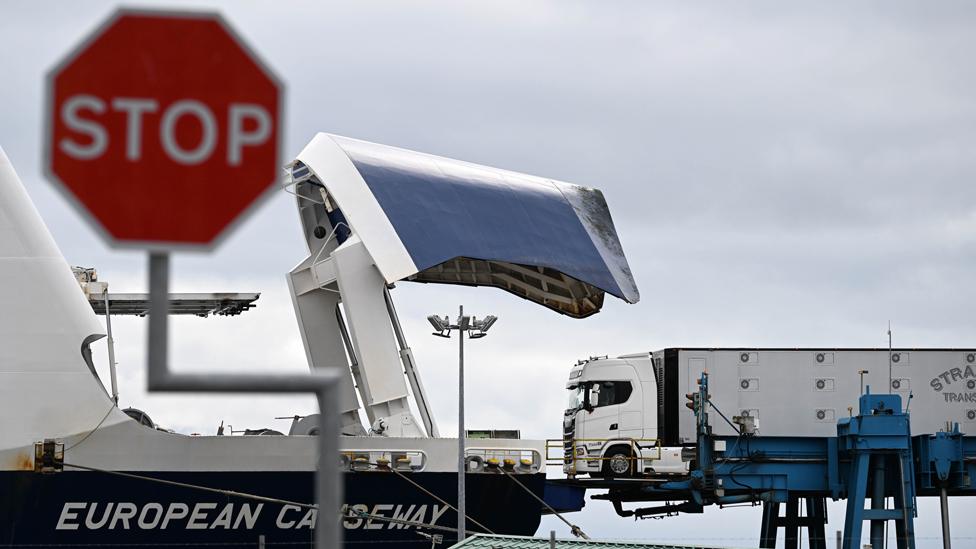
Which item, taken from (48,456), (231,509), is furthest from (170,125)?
(231,509)

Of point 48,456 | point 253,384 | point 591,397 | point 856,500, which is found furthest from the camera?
point 591,397

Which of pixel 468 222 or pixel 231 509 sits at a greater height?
pixel 468 222

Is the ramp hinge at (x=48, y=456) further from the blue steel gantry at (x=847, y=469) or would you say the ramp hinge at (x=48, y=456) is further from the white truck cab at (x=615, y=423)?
the blue steel gantry at (x=847, y=469)

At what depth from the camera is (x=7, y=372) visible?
28938 millimetres

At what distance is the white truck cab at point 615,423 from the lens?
134ft

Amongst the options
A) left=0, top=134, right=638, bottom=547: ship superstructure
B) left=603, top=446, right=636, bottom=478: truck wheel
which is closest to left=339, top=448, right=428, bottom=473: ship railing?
left=0, top=134, right=638, bottom=547: ship superstructure

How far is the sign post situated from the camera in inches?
191

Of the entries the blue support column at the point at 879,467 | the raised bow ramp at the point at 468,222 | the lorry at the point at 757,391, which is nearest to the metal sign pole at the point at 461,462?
the raised bow ramp at the point at 468,222

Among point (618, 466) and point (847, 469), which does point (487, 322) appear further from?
point (847, 469)

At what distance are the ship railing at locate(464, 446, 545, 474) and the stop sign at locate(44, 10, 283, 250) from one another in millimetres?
27984

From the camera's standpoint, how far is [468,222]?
33.4 meters

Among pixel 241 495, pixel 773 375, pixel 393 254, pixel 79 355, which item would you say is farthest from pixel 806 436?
pixel 79 355

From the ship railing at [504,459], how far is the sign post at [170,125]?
27981mm

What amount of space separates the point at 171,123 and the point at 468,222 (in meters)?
28.5
